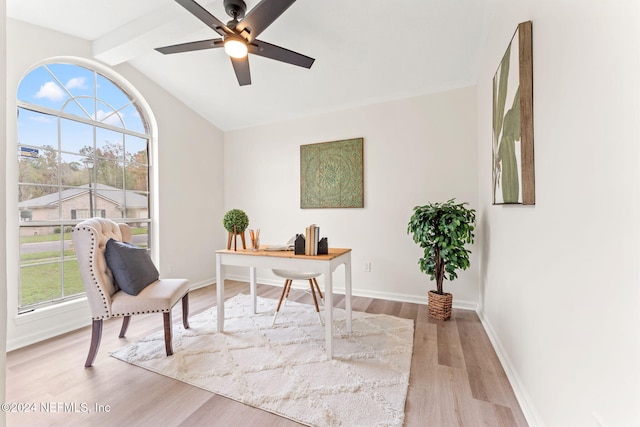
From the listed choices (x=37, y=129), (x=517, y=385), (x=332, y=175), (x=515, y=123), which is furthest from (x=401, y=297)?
(x=37, y=129)

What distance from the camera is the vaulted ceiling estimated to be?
2135 mm

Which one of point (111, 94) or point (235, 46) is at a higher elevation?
point (111, 94)

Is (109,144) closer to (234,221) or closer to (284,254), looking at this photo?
(234,221)

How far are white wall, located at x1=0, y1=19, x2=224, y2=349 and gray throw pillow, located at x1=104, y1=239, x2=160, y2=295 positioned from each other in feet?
3.05

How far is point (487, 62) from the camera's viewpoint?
230cm

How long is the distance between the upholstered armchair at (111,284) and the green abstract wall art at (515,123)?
2.40m

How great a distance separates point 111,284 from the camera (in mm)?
2025

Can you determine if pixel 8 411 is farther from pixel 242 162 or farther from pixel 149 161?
pixel 242 162

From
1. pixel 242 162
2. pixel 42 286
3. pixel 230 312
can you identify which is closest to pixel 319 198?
pixel 242 162

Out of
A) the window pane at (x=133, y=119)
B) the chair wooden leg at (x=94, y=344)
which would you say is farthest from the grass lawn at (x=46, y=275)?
the window pane at (x=133, y=119)

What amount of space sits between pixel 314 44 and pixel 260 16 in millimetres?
964

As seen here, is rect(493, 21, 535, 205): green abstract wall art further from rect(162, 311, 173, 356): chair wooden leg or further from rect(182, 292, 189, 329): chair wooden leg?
rect(182, 292, 189, 329): chair wooden leg

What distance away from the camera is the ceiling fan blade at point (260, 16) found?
5.13ft

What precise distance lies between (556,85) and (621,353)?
1.01 metres
